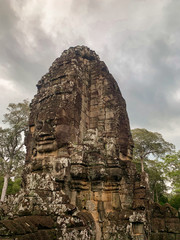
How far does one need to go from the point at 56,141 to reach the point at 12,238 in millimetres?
3237

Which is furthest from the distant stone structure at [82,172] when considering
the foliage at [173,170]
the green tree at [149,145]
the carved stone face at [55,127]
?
the green tree at [149,145]

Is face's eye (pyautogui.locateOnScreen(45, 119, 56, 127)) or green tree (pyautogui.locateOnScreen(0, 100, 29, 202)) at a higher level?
green tree (pyautogui.locateOnScreen(0, 100, 29, 202))

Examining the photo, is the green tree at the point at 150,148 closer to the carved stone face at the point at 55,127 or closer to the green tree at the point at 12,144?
the green tree at the point at 12,144

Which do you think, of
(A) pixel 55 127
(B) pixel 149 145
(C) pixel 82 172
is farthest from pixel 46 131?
(B) pixel 149 145

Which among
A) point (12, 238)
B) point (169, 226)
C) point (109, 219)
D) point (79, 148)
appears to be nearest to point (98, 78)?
point (79, 148)

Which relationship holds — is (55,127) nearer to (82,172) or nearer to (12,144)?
(82,172)

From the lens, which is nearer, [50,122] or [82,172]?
[82,172]

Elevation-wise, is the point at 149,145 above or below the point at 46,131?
above

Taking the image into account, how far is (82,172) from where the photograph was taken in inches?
217

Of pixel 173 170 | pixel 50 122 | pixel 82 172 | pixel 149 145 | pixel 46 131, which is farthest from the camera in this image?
pixel 149 145

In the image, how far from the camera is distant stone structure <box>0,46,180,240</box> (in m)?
3.84

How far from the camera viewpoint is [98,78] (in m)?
7.95

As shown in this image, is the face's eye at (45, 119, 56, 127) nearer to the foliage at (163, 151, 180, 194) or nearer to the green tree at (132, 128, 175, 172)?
the foliage at (163, 151, 180, 194)

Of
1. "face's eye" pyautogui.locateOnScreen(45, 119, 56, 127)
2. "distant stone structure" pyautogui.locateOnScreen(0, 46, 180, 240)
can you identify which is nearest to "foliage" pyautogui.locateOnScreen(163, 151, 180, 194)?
"distant stone structure" pyautogui.locateOnScreen(0, 46, 180, 240)
